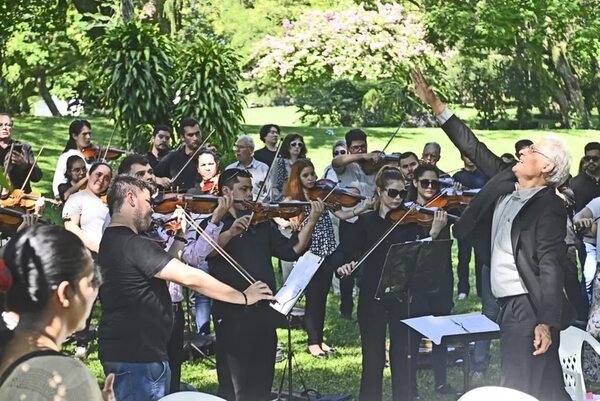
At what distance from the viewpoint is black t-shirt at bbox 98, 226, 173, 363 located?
5.44m

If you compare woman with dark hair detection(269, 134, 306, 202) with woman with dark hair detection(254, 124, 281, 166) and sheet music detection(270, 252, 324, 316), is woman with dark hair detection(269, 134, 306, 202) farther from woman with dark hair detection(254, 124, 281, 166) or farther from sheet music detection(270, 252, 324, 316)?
sheet music detection(270, 252, 324, 316)

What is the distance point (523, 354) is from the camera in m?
5.84

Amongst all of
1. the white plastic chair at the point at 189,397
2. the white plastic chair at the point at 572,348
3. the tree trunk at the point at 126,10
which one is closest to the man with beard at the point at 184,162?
the white plastic chair at the point at 572,348

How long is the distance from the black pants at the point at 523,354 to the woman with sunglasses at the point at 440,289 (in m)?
1.68

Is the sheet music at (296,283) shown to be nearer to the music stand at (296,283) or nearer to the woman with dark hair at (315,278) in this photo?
the music stand at (296,283)

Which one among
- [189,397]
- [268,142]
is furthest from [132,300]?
[268,142]

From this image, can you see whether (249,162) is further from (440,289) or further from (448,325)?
(448,325)

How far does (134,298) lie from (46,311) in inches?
92.4

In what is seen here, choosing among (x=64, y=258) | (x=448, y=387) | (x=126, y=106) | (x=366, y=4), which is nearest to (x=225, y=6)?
(x=366, y=4)

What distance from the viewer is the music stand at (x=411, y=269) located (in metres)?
7.20

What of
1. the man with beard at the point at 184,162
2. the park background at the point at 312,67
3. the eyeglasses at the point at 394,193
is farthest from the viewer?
the park background at the point at 312,67

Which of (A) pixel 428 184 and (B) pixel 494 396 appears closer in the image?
(B) pixel 494 396

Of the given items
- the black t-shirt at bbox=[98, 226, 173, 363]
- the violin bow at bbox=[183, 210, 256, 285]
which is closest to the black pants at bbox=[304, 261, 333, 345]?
the violin bow at bbox=[183, 210, 256, 285]

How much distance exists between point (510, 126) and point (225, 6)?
398 inches
